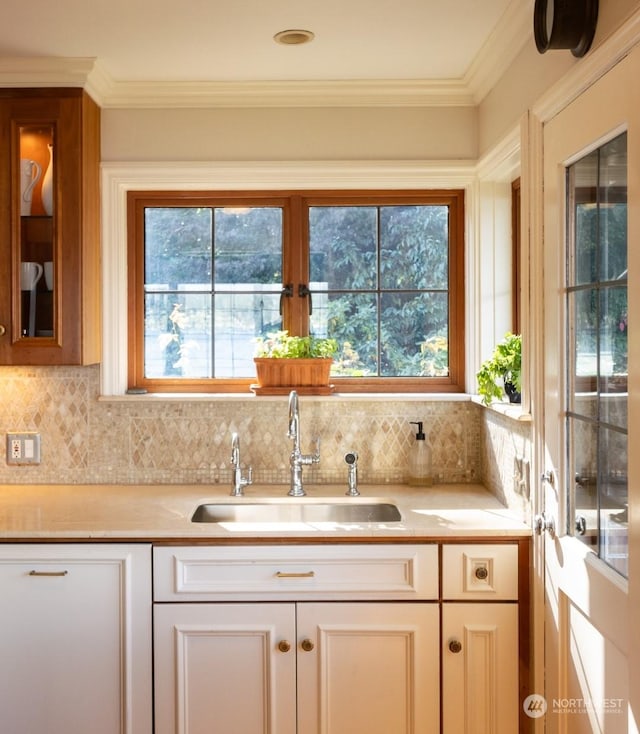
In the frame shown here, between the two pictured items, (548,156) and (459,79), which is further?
(459,79)

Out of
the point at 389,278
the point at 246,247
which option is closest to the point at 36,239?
the point at 246,247

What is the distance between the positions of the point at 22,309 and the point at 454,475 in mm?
1713

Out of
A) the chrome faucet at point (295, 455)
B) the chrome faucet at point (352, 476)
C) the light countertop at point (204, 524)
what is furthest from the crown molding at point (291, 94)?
the light countertop at point (204, 524)

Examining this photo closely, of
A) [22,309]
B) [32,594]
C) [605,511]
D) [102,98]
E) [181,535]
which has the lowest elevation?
[32,594]

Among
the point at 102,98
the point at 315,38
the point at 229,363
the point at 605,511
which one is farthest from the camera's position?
the point at 229,363

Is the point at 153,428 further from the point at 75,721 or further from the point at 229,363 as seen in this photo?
the point at 75,721

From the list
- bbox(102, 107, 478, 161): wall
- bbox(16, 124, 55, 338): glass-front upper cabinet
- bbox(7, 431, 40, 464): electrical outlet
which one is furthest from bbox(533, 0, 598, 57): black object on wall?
bbox(7, 431, 40, 464): electrical outlet

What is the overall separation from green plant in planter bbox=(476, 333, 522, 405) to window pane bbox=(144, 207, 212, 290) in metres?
1.18

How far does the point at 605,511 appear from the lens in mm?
1724

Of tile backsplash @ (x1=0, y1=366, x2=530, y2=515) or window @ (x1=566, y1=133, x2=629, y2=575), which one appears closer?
window @ (x1=566, y1=133, x2=629, y2=575)

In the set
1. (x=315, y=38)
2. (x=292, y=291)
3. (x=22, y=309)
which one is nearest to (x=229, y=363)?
(x=292, y=291)

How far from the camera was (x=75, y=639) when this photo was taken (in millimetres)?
2246

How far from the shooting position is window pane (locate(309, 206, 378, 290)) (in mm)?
2971

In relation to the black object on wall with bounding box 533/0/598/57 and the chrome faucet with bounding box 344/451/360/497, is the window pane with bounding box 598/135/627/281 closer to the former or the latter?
the black object on wall with bounding box 533/0/598/57
